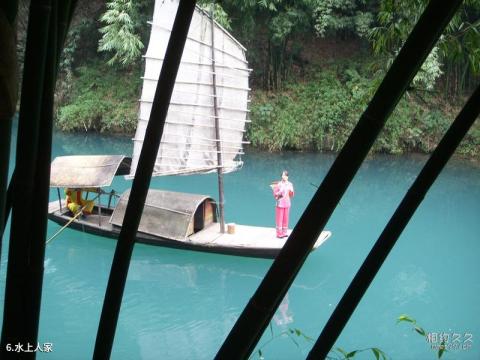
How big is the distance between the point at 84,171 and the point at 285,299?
2480 millimetres

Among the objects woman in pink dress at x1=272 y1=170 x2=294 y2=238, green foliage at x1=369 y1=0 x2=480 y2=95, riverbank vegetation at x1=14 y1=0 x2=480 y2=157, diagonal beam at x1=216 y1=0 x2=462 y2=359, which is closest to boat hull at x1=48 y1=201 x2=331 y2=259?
woman in pink dress at x1=272 y1=170 x2=294 y2=238

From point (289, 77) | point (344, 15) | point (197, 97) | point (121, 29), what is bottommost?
point (197, 97)

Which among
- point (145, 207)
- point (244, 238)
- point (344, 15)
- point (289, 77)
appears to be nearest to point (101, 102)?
point (289, 77)

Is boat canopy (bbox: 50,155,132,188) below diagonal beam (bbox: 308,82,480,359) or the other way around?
below

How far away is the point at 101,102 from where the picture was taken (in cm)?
1184

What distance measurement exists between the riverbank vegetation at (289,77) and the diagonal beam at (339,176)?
868 cm

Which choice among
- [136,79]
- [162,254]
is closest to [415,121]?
[136,79]

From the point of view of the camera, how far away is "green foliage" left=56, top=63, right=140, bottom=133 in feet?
38.3

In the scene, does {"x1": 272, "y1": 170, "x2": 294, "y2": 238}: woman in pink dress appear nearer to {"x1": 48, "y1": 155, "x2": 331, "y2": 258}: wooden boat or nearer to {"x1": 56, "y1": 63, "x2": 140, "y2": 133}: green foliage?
{"x1": 48, "y1": 155, "x2": 331, "y2": 258}: wooden boat

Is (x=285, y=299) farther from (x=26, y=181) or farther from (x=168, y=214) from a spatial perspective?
(x=26, y=181)

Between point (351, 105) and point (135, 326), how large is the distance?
7.59 meters

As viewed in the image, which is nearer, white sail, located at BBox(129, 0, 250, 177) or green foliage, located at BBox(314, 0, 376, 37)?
white sail, located at BBox(129, 0, 250, 177)

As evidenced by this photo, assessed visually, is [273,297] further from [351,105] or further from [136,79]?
[136,79]

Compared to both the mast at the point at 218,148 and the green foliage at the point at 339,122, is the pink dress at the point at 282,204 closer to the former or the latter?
the mast at the point at 218,148
